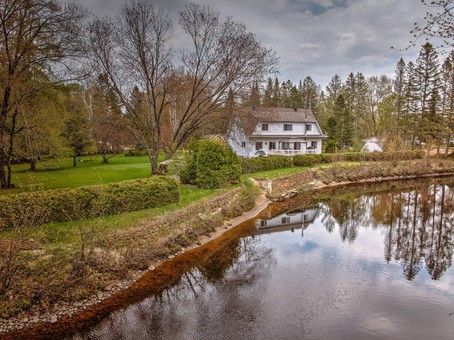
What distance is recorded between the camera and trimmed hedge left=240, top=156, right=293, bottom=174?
24000 mm

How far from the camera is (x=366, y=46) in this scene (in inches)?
856

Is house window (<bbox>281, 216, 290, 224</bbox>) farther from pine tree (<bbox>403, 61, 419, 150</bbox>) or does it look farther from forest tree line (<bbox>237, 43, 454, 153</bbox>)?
pine tree (<bbox>403, 61, 419, 150</bbox>)

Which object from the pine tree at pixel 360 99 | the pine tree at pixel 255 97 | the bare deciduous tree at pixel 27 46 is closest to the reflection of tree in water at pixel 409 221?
the pine tree at pixel 255 97

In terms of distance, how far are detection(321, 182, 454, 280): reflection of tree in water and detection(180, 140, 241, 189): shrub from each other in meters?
6.54

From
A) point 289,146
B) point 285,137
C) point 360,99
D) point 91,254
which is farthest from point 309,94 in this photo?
point 91,254

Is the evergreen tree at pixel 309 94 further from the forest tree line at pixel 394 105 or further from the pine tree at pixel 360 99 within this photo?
the pine tree at pixel 360 99

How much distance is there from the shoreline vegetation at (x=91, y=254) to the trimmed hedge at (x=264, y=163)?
874 centimetres

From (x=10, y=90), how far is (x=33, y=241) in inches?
333

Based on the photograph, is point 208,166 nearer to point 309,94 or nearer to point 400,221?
point 400,221

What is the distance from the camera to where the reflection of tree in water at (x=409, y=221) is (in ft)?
37.8

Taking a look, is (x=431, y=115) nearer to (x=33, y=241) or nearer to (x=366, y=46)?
(x=366, y=46)

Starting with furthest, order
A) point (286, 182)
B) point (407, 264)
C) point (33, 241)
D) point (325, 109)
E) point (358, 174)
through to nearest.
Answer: point (325, 109)
point (358, 174)
point (286, 182)
point (407, 264)
point (33, 241)

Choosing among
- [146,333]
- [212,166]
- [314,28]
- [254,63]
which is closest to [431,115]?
[314,28]

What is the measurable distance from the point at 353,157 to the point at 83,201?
30.2m
